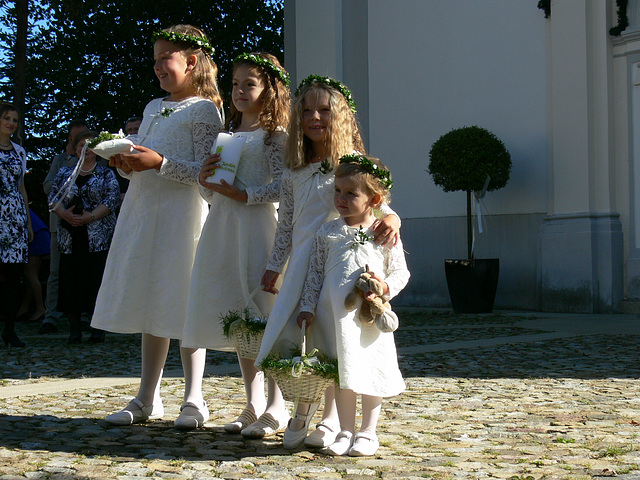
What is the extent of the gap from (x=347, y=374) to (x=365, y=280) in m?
0.37

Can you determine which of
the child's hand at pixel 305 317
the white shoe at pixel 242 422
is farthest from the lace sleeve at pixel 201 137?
the white shoe at pixel 242 422

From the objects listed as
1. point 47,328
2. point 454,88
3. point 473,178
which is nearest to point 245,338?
point 47,328

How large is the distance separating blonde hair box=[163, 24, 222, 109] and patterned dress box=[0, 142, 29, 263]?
3.37 meters

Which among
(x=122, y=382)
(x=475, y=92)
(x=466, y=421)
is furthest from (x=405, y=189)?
(x=466, y=421)

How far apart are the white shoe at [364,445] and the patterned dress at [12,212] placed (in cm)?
451

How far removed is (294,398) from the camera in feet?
10.9

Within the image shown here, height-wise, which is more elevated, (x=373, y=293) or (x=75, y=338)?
(x=373, y=293)

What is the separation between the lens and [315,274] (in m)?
3.50

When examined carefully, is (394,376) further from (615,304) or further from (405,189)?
(405,189)

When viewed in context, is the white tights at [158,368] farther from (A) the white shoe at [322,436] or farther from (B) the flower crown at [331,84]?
(B) the flower crown at [331,84]

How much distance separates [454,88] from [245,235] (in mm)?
8788

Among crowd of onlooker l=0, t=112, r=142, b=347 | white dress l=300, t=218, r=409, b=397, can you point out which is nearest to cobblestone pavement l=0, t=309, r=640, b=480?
white dress l=300, t=218, r=409, b=397

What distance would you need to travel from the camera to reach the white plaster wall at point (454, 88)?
36.7 feet

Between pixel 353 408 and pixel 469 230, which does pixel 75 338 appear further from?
pixel 469 230
